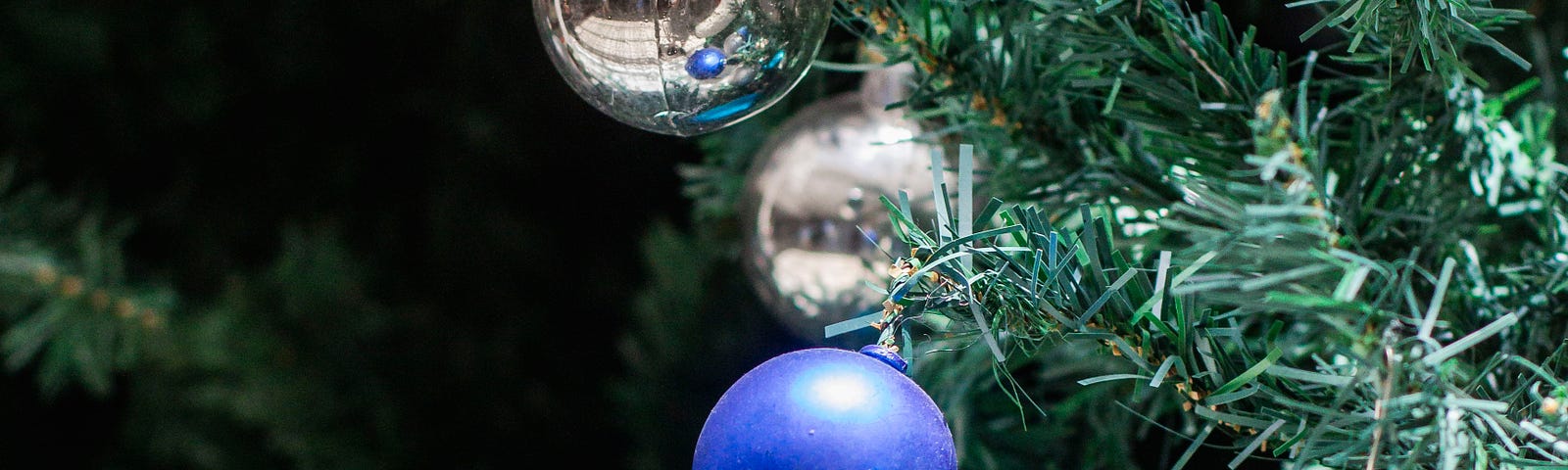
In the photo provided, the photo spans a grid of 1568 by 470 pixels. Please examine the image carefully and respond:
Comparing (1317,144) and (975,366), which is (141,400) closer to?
(975,366)

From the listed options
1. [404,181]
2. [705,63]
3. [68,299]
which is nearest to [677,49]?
[705,63]

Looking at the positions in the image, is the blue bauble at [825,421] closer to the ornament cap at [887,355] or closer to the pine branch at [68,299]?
the ornament cap at [887,355]

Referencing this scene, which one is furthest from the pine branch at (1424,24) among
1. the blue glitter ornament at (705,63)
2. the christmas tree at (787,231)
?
the blue glitter ornament at (705,63)

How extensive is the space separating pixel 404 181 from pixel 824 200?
0.49 metres

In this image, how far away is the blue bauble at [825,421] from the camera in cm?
22

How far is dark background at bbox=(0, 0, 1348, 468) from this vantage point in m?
0.81

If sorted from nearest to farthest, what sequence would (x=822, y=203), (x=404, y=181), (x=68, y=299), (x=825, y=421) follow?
(x=825, y=421)
(x=822, y=203)
(x=68, y=299)
(x=404, y=181)

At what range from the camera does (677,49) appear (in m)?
0.27

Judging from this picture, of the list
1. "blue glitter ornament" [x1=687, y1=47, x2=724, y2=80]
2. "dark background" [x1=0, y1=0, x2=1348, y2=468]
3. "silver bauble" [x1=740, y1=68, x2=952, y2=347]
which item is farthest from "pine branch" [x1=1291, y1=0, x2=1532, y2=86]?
"dark background" [x1=0, y1=0, x2=1348, y2=468]

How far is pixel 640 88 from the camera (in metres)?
0.27

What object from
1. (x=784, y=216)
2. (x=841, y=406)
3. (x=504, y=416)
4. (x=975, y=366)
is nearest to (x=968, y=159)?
(x=841, y=406)

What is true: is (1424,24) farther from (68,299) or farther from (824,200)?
(68,299)

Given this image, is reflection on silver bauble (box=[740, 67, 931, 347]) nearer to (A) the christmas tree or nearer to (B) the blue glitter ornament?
(A) the christmas tree

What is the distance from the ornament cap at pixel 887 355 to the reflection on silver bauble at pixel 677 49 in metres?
0.07
